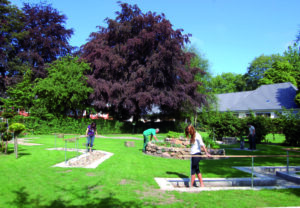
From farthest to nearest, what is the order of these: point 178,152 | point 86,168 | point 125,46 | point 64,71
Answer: point 125,46, point 64,71, point 178,152, point 86,168

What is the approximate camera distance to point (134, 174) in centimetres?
845

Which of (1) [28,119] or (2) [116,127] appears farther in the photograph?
(2) [116,127]

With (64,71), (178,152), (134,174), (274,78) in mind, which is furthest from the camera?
(274,78)

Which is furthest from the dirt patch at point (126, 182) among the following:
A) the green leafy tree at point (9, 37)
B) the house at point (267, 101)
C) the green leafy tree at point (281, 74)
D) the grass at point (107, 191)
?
the green leafy tree at point (281, 74)

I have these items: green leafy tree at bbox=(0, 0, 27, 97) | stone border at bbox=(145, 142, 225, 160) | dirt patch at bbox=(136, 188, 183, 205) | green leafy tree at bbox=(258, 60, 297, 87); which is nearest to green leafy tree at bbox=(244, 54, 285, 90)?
green leafy tree at bbox=(258, 60, 297, 87)

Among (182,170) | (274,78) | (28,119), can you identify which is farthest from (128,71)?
(274,78)

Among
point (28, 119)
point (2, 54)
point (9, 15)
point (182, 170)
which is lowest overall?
point (182, 170)

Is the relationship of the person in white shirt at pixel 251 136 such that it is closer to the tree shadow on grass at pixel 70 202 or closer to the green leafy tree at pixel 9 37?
the tree shadow on grass at pixel 70 202

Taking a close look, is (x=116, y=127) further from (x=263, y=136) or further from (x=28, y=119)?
(x=263, y=136)

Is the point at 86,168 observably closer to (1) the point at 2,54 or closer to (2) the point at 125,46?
(2) the point at 125,46

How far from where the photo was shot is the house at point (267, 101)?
41656 millimetres

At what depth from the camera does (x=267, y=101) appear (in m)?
44.3

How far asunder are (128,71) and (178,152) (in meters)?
19.7

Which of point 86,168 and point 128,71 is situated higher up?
point 128,71
